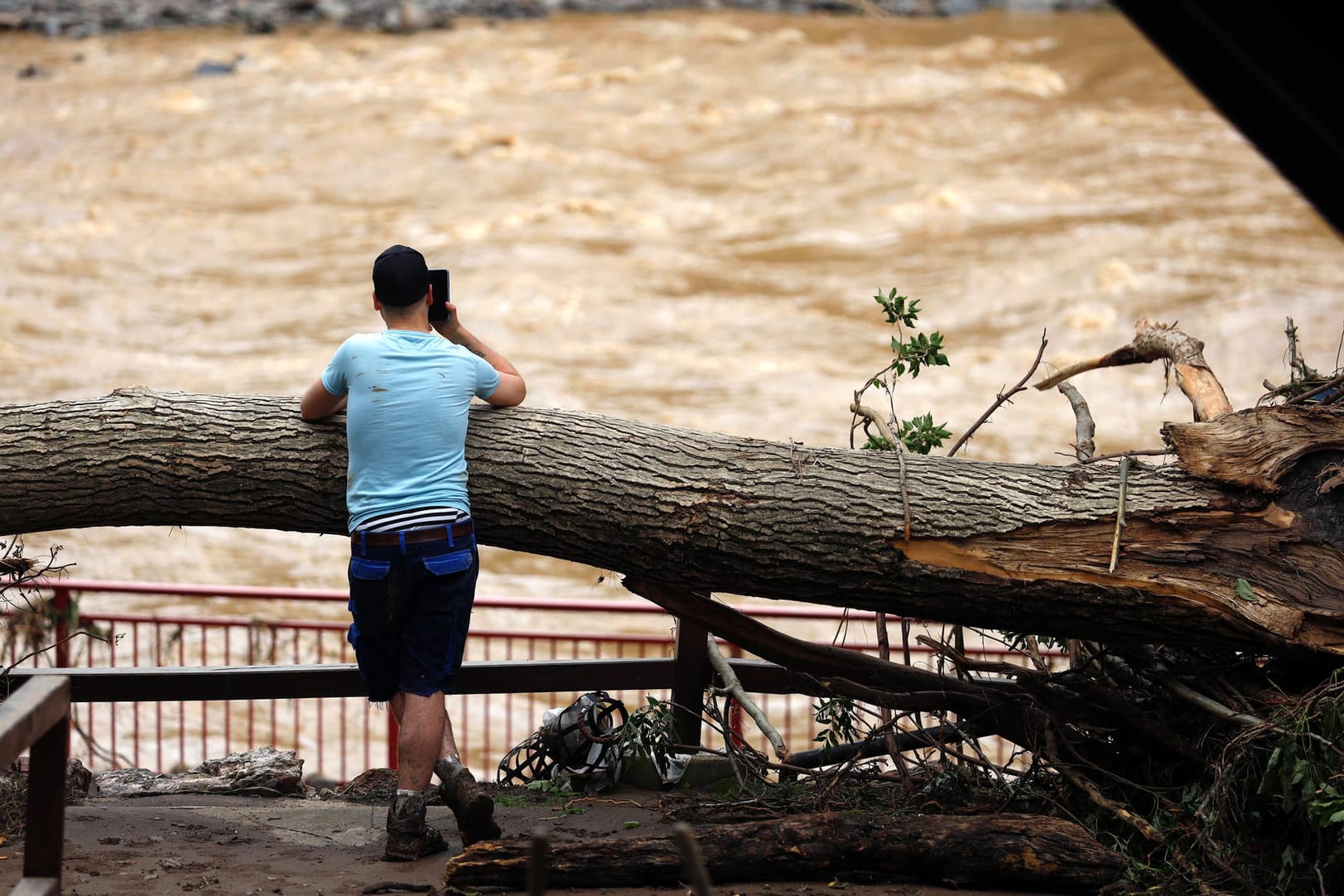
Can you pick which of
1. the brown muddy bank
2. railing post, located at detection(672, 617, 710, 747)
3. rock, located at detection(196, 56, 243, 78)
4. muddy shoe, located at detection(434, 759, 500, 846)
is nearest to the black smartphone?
muddy shoe, located at detection(434, 759, 500, 846)

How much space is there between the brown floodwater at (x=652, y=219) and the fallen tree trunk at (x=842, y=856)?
30.1ft

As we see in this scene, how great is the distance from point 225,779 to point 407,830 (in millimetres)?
1892

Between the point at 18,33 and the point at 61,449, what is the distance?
3044 cm

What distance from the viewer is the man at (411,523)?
4203 millimetres

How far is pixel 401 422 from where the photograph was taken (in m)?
4.20

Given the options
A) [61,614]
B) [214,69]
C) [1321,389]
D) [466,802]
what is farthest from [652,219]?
[466,802]

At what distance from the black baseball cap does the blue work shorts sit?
0.82 meters

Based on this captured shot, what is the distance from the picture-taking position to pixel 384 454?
421cm

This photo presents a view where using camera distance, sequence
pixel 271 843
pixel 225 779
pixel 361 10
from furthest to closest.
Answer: pixel 361 10 → pixel 225 779 → pixel 271 843

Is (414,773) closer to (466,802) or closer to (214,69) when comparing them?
(466,802)

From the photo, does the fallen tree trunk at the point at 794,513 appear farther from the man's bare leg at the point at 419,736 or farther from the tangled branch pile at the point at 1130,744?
the man's bare leg at the point at 419,736

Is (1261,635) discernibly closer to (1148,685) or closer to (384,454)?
(1148,685)

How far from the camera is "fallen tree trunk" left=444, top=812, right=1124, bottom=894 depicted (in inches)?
163

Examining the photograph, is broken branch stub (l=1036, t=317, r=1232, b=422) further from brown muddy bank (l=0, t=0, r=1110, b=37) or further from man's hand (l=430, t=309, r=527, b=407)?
brown muddy bank (l=0, t=0, r=1110, b=37)
